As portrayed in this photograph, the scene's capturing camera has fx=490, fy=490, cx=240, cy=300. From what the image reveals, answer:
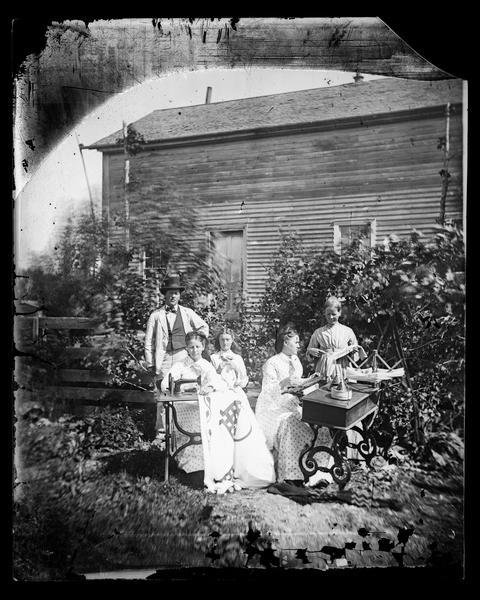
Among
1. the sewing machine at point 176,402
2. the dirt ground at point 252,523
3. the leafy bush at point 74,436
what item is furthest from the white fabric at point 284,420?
the leafy bush at point 74,436

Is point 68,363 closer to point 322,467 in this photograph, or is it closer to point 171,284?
point 171,284

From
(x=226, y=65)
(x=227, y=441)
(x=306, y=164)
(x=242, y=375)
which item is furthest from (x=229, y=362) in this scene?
(x=226, y=65)

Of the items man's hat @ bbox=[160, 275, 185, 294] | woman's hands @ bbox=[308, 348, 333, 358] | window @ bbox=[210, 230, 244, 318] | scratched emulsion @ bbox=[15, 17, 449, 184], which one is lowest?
woman's hands @ bbox=[308, 348, 333, 358]

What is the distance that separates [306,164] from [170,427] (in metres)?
2.79

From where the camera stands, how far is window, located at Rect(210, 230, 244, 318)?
15.2 feet

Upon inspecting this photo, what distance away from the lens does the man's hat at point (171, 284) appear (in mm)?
4582

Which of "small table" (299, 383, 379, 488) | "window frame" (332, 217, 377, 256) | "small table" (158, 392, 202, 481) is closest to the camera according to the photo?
"small table" (299, 383, 379, 488)

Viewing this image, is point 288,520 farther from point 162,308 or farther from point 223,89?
point 223,89

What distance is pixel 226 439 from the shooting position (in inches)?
175

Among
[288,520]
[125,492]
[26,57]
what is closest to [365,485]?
[288,520]

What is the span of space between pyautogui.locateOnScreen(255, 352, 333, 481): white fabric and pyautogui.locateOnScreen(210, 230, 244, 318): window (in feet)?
2.60

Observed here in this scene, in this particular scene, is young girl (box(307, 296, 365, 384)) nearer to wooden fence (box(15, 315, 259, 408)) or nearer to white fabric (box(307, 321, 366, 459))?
white fabric (box(307, 321, 366, 459))

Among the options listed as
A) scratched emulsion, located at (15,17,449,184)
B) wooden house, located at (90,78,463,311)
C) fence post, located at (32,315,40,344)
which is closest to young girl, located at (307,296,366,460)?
wooden house, located at (90,78,463,311)

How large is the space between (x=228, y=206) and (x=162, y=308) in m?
1.16
